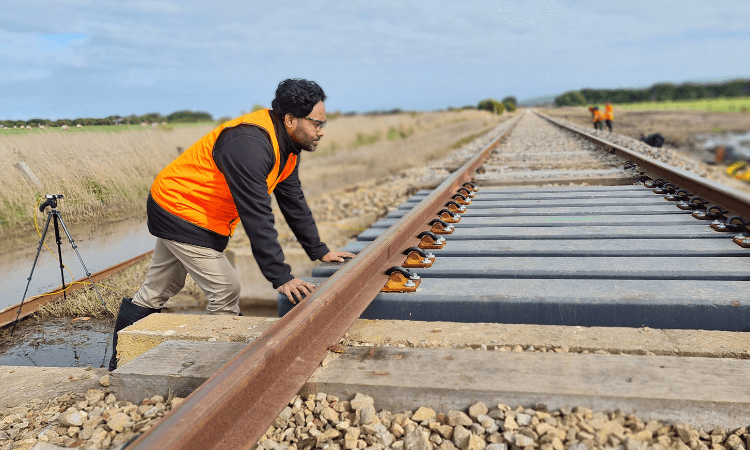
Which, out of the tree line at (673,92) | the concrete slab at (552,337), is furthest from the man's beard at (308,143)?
the tree line at (673,92)

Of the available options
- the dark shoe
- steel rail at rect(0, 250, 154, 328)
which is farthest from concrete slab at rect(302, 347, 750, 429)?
steel rail at rect(0, 250, 154, 328)

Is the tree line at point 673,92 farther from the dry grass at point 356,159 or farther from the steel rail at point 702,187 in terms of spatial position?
the steel rail at point 702,187

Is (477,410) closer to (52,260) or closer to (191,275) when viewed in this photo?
(191,275)

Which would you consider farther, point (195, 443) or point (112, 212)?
point (112, 212)

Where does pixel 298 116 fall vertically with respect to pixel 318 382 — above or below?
above

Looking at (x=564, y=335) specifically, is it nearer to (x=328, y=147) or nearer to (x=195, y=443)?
(x=195, y=443)

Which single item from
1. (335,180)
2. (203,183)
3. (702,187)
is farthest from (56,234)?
(335,180)

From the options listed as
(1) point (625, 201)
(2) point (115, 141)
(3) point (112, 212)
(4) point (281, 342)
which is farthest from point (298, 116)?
(1) point (625, 201)

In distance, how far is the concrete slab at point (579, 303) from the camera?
2.04 m

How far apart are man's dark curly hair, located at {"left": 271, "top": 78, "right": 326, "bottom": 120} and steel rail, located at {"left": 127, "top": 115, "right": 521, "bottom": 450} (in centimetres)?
79

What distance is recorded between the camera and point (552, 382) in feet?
5.08

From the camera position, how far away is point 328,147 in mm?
24781

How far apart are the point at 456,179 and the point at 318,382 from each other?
156 inches

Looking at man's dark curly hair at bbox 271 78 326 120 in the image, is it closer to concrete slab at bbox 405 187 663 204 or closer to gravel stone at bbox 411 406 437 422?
gravel stone at bbox 411 406 437 422
